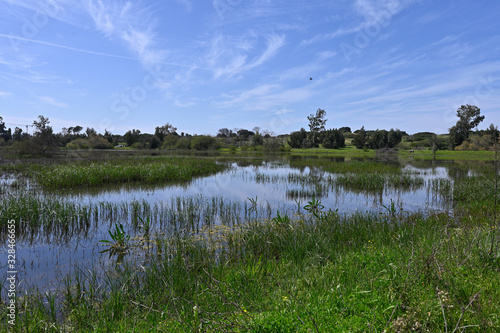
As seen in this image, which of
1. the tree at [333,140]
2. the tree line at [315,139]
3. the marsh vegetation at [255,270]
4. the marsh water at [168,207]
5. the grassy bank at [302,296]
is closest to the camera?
the grassy bank at [302,296]

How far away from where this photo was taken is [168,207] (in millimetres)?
11633

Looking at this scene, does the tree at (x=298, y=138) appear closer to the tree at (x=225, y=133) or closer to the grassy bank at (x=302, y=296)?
the tree at (x=225, y=133)

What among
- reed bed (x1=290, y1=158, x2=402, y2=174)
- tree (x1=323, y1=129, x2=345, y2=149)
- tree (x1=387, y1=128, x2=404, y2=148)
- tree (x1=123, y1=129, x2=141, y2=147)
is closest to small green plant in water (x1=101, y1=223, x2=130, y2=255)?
reed bed (x1=290, y1=158, x2=402, y2=174)

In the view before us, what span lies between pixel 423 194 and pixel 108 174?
19.4 meters

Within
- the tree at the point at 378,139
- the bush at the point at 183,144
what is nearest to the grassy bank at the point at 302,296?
the tree at the point at 378,139

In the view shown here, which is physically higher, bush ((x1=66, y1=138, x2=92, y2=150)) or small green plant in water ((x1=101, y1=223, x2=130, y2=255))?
bush ((x1=66, y1=138, x2=92, y2=150))

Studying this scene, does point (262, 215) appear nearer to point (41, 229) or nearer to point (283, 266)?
point (283, 266)

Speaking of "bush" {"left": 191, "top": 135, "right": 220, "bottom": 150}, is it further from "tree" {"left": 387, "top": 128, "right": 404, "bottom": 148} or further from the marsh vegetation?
the marsh vegetation

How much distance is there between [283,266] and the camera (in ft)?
18.1

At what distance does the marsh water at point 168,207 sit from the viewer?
22.0 ft

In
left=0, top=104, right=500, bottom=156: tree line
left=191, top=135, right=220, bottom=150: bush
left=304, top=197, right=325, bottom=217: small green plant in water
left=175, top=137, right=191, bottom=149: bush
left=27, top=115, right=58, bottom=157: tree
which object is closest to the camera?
left=304, top=197, right=325, bottom=217: small green plant in water

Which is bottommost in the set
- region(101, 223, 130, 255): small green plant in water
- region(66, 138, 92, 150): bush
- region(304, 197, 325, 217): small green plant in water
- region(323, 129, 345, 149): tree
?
region(101, 223, 130, 255): small green plant in water

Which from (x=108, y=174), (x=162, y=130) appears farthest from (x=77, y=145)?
(x=108, y=174)

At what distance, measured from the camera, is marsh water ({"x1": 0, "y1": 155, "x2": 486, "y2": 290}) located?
670 centimetres
